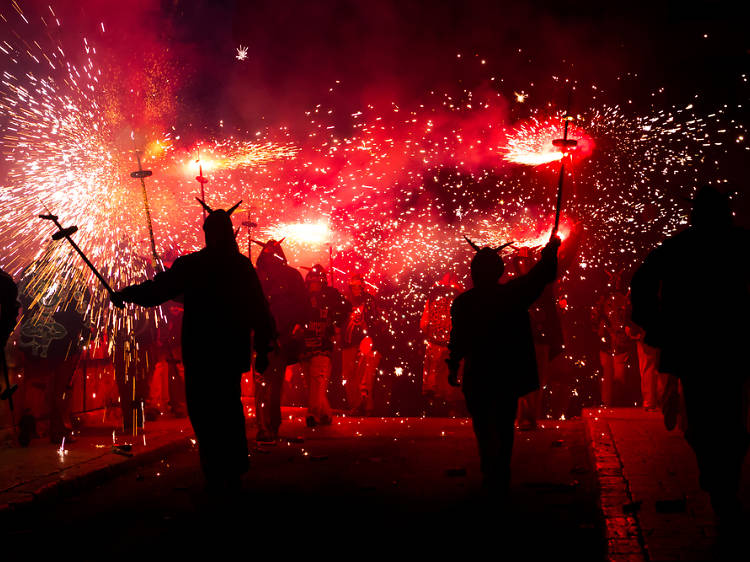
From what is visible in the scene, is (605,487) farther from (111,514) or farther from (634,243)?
(634,243)

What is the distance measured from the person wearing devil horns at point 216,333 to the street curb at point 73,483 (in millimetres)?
1545

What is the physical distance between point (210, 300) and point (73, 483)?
2.39 metres

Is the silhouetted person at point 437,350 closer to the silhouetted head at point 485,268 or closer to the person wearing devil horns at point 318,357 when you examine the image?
the person wearing devil horns at point 318,357

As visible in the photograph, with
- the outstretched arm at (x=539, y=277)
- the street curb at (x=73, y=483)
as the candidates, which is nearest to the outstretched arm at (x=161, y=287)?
the street curb at (x=73, y=483)

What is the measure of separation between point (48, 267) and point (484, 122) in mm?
11400

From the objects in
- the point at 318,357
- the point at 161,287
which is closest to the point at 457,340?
the point at 161,287

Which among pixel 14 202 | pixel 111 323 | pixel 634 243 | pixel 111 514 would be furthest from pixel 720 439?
pixel 634 243

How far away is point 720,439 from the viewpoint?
5020 mm

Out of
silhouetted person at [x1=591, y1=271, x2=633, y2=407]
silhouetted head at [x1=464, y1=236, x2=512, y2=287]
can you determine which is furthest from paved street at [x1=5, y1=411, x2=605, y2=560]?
silhouetted person at [x1=591, y1=271, x2=633, y2=407]

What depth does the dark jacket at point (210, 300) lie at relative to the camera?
232 inches

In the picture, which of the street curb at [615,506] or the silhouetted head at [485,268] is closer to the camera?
the street curb at [615,506]

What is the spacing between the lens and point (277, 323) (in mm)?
10438

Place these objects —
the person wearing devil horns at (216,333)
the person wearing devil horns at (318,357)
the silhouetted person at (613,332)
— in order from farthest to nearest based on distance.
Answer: the silhouetted person at (613,332)
the person wearing devil horns at (318,357)
the person wearing devil horns at (216,333)

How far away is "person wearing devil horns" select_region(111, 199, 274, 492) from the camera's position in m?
5.81
